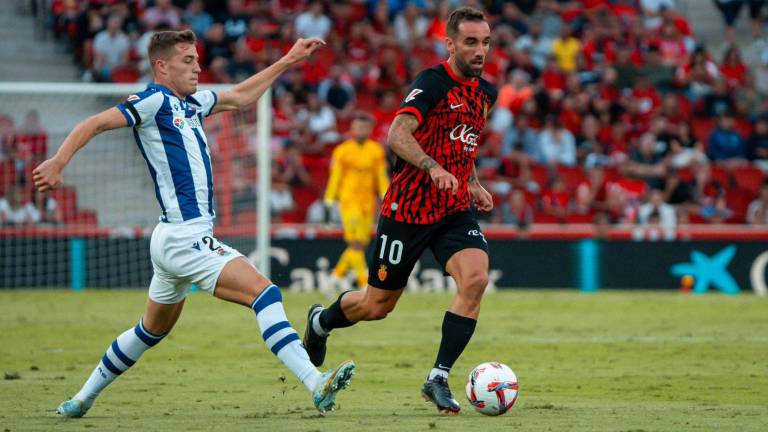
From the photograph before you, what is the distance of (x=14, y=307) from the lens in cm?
1711

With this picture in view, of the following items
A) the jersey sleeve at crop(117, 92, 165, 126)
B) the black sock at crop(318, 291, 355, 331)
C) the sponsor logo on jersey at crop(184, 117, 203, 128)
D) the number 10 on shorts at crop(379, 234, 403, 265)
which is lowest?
the black sock at crop(318, 291, 355, 331)

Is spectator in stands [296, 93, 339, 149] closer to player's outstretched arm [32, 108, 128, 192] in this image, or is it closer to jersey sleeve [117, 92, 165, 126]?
jersey sleeve [117, 92, 165, 126]

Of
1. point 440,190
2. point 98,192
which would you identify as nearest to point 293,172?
point 98,192

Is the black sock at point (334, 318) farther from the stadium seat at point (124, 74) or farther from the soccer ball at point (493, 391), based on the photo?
the stadium seat at point (124, 74)

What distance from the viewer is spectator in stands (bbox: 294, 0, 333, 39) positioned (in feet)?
80.9

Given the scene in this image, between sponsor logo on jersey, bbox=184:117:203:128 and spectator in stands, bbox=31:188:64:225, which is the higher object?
sponsor logo on jersey, bbox=184:117:203:128

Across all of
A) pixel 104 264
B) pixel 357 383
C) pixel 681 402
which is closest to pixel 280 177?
pixel 104 264

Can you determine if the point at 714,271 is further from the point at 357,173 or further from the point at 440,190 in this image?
the point at 440,190

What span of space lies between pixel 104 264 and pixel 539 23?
11049mm

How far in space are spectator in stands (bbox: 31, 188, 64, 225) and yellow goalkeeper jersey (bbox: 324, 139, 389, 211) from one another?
4.36 metres

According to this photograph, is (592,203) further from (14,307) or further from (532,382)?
(532,382)

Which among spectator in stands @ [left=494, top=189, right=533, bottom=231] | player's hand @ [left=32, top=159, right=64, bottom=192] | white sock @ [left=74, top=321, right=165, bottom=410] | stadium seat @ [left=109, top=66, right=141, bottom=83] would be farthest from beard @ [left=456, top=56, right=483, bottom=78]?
stadium seat @ [left=109, top=66, right=141, bottom=83]

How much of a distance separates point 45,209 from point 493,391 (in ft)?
43.9

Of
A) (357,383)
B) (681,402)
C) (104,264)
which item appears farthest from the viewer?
(104,264)
